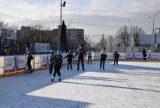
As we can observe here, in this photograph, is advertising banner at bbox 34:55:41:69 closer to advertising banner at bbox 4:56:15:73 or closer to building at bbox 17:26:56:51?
advertising banner at bbox 4:56:15:73

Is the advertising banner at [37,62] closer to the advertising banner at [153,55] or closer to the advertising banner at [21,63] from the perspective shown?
the advertising banner at [21,63]

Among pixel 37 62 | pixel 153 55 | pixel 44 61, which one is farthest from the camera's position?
pixel 153 55

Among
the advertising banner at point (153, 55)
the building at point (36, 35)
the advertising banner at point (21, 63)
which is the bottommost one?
the advertising banner at point (153, 55)

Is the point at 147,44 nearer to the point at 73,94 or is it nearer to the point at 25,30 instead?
the point at 25,30

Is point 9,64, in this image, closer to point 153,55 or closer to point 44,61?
point 44,61

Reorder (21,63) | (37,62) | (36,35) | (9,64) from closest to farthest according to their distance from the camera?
(9,64), (21,63), (37,62), (36,35)

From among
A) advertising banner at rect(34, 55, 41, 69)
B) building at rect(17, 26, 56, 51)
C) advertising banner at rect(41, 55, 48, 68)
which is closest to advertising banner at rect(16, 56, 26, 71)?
advertising banner at rect(34, 55, 41, 69)

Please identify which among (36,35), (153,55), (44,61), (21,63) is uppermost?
(36,35)

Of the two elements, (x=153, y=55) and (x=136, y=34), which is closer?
(x=153, y=55)

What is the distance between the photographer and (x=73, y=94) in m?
12.4

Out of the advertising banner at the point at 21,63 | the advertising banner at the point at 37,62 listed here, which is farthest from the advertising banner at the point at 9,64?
the advertising banner at the point at 37,62

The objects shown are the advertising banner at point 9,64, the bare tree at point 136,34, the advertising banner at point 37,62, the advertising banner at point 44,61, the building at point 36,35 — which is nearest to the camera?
the advertising banner at point 9,64

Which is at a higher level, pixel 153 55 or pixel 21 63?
pixel 21 63

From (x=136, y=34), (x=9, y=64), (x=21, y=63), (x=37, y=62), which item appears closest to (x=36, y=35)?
(x=136, y=34)
